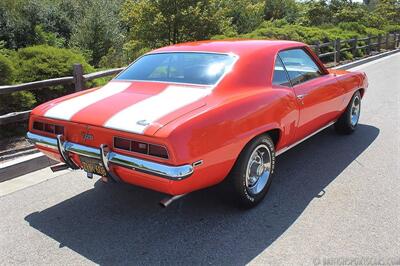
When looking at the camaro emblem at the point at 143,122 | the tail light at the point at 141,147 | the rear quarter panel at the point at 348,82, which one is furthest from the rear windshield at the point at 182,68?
the rear quarter panel at the point at 348,82

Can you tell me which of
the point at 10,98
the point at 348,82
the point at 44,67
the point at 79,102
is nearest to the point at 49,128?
the point at 79,102

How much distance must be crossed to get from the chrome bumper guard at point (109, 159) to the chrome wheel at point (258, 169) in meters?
0.88

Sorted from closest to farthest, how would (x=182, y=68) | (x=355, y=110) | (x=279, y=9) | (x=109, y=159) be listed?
(x=109, y=159)
(x=182, y=68)
(x=355, y=110)
(x=279, y=9)

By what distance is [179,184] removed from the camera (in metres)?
3.00

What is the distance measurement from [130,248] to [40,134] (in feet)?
4.49

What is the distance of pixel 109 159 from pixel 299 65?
8.47 feet

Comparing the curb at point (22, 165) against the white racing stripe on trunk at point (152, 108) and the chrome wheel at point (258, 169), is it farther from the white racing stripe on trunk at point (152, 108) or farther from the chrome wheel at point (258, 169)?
the chrome wheel at point (258, 169)

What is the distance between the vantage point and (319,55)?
536 inches

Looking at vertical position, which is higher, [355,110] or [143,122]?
[143,122]

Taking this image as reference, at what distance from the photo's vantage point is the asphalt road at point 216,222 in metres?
3.05

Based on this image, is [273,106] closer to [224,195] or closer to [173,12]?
[224,195]

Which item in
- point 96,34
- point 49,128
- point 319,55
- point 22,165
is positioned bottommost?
point 22,165

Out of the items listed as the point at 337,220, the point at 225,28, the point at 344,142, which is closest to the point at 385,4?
the point at 225,28

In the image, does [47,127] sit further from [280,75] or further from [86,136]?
[280,75]
